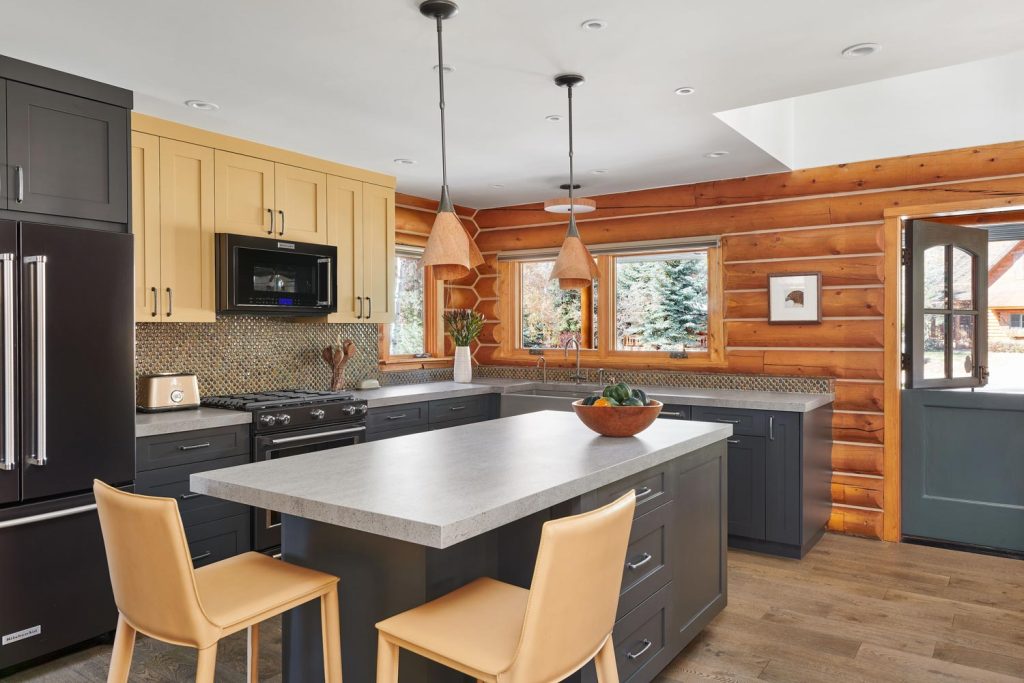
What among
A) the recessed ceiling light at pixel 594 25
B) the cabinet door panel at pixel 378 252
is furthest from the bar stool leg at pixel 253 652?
the cabinet door panel at pixel 378 252

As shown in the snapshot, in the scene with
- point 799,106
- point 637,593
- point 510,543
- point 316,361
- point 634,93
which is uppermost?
point 799,106

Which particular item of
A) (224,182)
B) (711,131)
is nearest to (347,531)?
(224,182)

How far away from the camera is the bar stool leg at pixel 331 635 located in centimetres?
186

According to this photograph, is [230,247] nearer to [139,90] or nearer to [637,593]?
[139,90]

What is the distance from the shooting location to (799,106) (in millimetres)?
4508

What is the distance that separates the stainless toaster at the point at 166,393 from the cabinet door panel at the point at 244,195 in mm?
840

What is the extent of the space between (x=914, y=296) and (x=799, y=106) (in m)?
1.40

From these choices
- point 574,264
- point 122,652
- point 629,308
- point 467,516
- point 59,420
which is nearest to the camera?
point 467,516

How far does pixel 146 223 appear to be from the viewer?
137 inches

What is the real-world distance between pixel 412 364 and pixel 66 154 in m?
3.02

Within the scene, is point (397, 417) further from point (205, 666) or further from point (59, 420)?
point (205, 666)

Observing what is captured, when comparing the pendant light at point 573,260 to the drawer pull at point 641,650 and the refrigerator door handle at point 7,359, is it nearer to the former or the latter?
the drawer pull at point 641,650

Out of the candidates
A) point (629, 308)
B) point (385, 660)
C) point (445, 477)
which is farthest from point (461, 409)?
point (385, 660)

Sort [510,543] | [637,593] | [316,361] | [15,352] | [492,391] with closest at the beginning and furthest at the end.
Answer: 1. [510,543]
2. [637,593]
3. [15,352]
4. [316,361]
5. [492,391]
